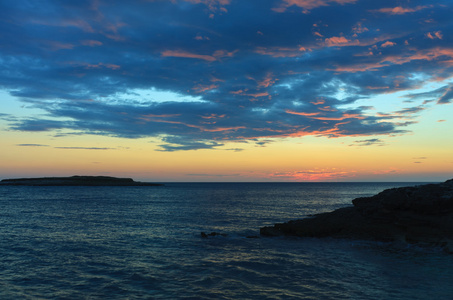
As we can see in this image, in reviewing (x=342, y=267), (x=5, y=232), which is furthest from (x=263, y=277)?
(x=5, y=232)

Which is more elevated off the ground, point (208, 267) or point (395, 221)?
point (395, 221)

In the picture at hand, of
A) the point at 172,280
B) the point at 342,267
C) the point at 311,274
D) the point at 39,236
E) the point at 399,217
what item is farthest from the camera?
the point at 399,217

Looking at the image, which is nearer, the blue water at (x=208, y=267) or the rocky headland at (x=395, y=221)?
the blue water at (x=208, y=267)

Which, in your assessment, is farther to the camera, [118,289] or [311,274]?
[311,274]

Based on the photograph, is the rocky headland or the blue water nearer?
the blue water

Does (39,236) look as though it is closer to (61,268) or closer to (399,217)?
(61,268)

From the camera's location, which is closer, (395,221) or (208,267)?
(208,267)

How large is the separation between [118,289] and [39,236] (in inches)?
883

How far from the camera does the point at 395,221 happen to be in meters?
37.4

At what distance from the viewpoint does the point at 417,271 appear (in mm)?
22422

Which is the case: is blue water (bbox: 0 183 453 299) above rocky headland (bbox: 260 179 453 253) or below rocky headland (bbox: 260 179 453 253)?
below

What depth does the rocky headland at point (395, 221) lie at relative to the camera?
113 ft

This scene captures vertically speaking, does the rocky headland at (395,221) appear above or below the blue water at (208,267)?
above

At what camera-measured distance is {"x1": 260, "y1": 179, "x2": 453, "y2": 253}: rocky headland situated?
34.4m
